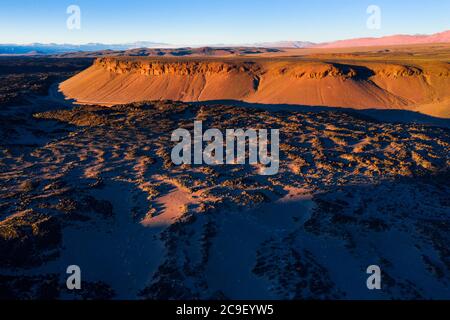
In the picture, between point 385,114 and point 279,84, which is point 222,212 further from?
point 279,84

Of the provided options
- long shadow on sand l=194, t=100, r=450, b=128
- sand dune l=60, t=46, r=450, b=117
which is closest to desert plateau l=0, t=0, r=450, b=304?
long shadow on sand l=194, t=100, r=450, b=128

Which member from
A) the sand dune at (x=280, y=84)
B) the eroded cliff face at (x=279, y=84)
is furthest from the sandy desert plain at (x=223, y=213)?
the sand dune at (x=280, y=84)

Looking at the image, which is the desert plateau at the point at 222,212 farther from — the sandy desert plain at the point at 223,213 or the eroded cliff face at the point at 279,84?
the eroded cliff face at the point at 279,84

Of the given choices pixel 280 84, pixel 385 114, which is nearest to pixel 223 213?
pixel 385 114

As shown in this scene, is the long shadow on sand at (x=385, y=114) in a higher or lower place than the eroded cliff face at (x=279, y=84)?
lower

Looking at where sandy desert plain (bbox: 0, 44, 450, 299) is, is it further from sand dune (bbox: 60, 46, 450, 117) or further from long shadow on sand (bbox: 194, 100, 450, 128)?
sand dune (bbox: 60, 46, 450, 117)

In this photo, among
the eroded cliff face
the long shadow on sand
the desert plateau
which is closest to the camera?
the desert plateau

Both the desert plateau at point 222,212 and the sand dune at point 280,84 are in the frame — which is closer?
the desert plateau at point 222,212

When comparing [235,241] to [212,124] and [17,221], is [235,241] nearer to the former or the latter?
[17,221]
